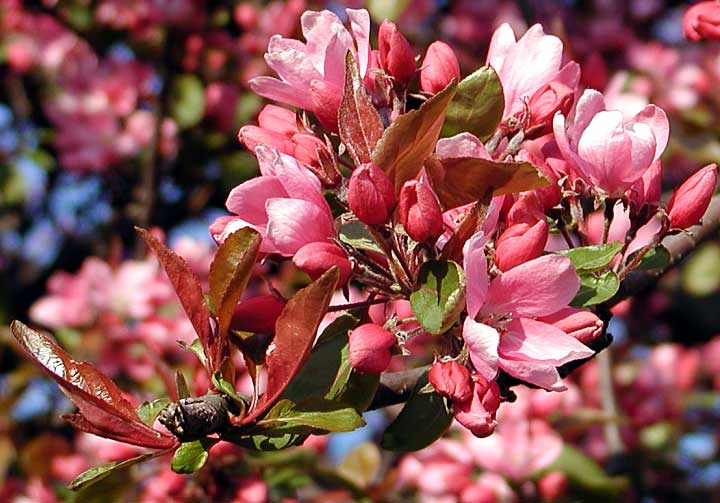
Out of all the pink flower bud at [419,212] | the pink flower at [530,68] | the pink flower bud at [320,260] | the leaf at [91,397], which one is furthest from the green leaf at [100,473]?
the pink flower at [530,68]

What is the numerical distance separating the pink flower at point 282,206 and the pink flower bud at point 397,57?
0.63 feet

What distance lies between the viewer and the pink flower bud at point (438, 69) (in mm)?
1235

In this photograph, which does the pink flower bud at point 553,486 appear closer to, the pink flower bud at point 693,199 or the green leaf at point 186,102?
the pink flower bud at point 693,199

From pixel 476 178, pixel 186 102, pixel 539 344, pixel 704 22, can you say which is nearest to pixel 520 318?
pixel 539 344

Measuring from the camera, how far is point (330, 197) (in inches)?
46.3

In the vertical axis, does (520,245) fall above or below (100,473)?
above

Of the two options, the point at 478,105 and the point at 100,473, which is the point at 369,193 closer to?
the point at 478,105

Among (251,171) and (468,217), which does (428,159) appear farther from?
(251,171)

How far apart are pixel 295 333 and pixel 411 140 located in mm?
224

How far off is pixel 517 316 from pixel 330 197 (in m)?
0.26

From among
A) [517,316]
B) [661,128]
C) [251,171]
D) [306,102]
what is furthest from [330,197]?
[251,171]

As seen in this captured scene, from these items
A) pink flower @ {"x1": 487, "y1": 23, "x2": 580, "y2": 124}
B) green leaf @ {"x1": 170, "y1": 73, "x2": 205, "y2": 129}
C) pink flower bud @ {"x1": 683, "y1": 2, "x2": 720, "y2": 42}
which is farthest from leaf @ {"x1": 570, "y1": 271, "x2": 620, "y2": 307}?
green leaf @ {"x1": 170, "y1": 73, "x2": 205, "y2": 129}

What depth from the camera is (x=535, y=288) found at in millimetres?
1044

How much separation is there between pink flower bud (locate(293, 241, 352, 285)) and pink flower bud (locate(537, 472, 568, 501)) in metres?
1.30
